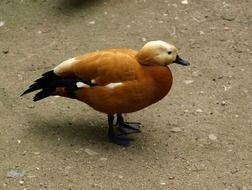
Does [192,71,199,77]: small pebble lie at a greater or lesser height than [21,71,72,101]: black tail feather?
lesser

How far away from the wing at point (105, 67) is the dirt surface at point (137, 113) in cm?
47

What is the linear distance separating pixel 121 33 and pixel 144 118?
1.31 meters

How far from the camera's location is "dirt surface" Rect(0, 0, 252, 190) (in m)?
3.68

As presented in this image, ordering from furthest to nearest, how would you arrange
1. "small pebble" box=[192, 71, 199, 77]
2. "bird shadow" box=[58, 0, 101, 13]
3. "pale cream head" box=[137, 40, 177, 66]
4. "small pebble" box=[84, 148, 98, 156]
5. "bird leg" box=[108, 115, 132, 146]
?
"bird shadow" box=[58, 0, 101, 13]
"small pebble" box=[192, 71, 199, 77]
"bird leg" box=[108, 115, 132, 146]
"small pebble" box=[84, 148, 98, 156]
"pale cream head" box=[137, 40, 177, 66]

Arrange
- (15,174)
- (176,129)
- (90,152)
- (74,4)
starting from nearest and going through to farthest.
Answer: (15,174), (90,152), (176,129), (74,4)

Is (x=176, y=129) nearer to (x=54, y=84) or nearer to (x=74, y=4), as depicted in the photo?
(x=54, y=84)

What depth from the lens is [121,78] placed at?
3723 mm

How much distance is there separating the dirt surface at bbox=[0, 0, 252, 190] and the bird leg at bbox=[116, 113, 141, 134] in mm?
54

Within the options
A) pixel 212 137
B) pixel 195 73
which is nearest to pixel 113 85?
pixel 212 137

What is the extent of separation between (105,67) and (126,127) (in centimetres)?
57

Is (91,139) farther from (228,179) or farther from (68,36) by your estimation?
(68,36)

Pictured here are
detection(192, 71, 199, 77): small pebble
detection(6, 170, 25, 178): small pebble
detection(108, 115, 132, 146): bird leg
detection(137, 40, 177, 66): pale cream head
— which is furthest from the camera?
detection(192, 71, 199, 77): small pebble

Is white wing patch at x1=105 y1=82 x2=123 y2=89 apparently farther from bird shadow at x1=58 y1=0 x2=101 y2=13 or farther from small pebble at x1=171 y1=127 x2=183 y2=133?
bird shadow at x1=58 y1=0 x2=101 y2=13

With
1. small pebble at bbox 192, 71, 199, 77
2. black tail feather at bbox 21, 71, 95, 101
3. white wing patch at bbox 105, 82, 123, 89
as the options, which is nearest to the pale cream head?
white wing patch at bbox 105, 82, 123, 89
